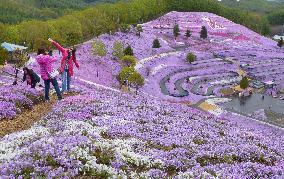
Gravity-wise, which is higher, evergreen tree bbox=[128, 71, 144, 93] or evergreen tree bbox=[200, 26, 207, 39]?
evergreen tree bbox=[200, 26, 207, 39]

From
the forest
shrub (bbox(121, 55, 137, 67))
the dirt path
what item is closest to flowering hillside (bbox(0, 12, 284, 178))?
the dirt path

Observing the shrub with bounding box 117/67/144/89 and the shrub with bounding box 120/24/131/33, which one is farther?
the shrub with bounding box 120/24/131/33

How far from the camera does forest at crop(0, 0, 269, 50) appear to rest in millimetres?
102375

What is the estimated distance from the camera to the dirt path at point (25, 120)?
27.5 metres

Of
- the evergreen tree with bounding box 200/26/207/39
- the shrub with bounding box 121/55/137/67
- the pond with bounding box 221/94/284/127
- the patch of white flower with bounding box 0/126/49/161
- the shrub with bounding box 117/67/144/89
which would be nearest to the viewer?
the patch of white flower with bounding box 0/126/49/161

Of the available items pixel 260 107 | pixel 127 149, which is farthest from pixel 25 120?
pixel 260 107

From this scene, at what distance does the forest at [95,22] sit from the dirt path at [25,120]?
3952 cm

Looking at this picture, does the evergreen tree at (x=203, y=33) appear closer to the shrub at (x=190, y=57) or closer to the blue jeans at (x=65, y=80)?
the shrub at (x=190, y=57)

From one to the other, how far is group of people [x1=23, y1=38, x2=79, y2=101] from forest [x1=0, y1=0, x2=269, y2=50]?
114ft

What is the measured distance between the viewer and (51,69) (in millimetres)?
32750

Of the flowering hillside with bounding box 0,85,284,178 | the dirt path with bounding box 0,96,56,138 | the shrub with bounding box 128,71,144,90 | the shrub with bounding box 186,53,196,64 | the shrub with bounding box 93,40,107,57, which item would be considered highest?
the flowering hillside with bounding box 0,85,284,178

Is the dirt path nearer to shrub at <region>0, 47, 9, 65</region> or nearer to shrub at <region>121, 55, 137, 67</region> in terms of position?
shrub at <region>0, 47, 9, 65</region>

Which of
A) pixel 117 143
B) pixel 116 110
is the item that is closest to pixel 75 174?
pixel 117 143


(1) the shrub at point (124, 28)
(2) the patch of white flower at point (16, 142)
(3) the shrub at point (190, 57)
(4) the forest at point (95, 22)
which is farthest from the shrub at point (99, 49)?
(2) the patch of white flower at point (16, 142)
